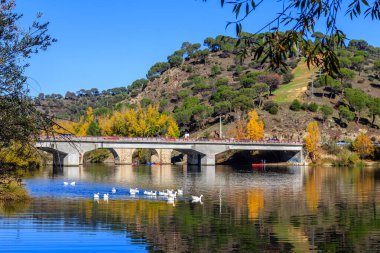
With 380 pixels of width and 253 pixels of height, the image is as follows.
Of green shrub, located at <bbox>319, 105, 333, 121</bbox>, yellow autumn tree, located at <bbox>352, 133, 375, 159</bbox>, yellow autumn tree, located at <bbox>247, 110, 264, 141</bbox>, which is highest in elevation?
green shrub, located at <bbox>319, 105, 333, 121</bbox>

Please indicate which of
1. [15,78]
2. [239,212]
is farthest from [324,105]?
[15,78]

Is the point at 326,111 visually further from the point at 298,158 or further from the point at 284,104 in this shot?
the point at 298,158

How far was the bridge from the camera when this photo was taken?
100 metres

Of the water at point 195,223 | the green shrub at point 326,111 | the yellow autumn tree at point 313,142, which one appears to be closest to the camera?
the water at point 195,223

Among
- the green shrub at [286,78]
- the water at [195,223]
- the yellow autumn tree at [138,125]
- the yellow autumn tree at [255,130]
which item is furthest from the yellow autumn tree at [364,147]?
the green shrub at [286,78]

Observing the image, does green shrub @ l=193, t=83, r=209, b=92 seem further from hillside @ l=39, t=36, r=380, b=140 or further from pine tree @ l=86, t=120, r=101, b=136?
pine tree @ l=86, t=120, r=101, b=136

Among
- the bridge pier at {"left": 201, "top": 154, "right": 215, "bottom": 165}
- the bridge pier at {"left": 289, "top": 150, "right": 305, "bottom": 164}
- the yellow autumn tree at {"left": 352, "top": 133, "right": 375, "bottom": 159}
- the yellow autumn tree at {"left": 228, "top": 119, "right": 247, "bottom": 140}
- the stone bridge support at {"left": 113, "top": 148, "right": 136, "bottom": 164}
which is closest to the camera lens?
the bridge pier at {"left": 201, "top": 154, "right": 215, "bottom": 165}

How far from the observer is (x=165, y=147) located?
10575cm

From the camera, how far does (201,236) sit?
2661 centimetres

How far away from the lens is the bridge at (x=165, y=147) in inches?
3949

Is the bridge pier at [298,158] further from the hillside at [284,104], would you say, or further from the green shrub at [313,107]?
the green shrub at [313,107]

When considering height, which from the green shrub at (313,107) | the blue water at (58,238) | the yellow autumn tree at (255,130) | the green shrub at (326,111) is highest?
the green shrub at (313,107)

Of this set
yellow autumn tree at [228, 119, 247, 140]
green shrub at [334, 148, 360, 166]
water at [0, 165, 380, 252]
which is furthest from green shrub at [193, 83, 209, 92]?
water at [0, 165, 380, 252]

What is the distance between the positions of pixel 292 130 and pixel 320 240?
111091mm
